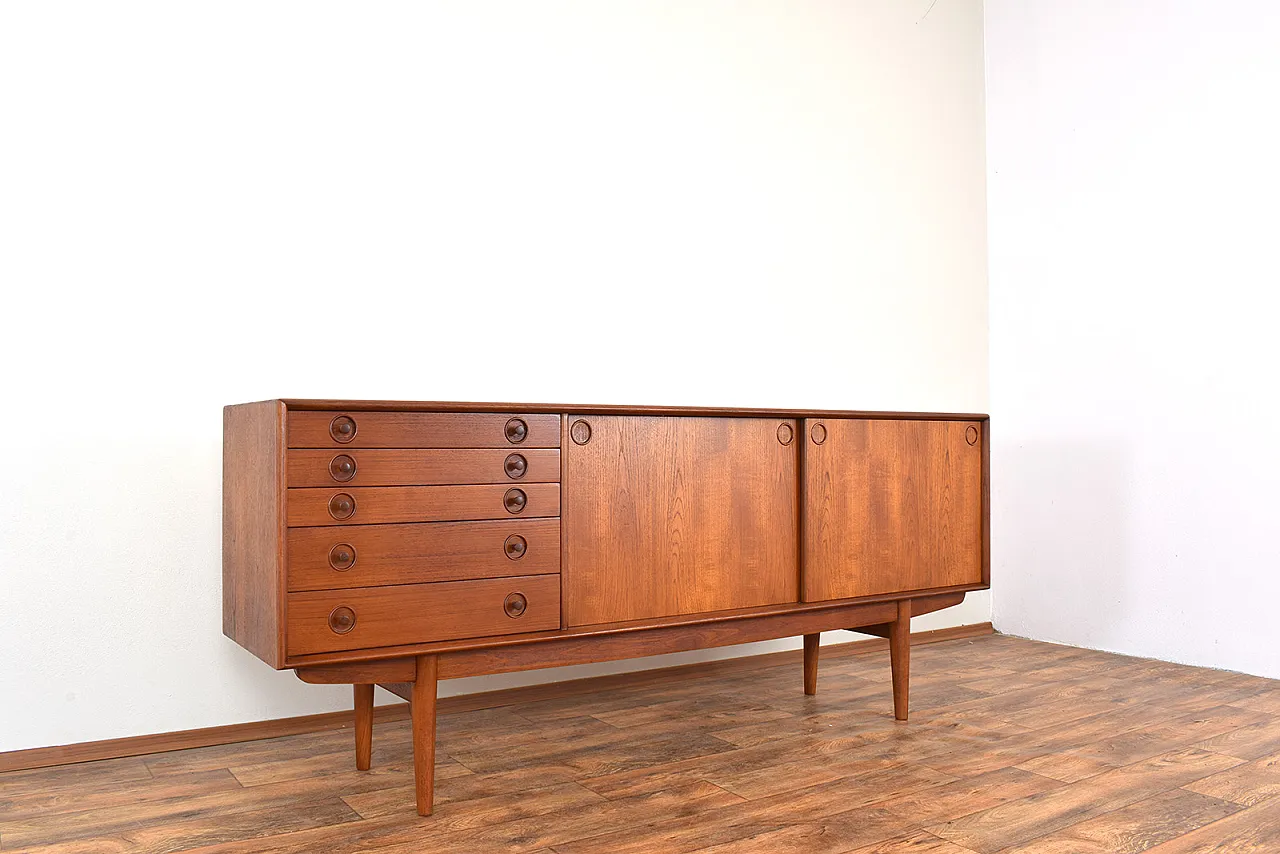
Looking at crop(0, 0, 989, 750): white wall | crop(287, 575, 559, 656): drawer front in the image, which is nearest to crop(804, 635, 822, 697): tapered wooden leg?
crop(0, 0, 989, 750): white wall

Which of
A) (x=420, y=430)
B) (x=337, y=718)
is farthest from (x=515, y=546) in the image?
(x=337, y=718)

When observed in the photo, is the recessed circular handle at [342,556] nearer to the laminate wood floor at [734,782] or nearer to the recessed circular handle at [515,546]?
the recessed circular handle at [515,546]

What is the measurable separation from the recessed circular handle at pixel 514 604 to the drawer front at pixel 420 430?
29 centimetres

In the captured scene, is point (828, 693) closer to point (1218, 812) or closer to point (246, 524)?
point (1218, 812)

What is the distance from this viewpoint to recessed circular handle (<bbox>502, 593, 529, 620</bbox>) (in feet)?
6.46

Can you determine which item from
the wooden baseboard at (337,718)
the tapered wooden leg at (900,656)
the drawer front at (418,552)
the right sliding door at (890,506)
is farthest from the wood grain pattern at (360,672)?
the tapered wooden leg at (900,656)

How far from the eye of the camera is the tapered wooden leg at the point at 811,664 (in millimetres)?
2797

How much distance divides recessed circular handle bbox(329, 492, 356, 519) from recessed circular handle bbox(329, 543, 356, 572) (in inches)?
2.1

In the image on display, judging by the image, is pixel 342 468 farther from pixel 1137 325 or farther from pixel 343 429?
pixel 1137 325

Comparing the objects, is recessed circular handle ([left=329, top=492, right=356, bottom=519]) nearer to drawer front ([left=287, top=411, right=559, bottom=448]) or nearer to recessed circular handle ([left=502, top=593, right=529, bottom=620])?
drawer front ([left=287, top=411, right=559, bottom=448])

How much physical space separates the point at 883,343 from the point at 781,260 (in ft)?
1.77

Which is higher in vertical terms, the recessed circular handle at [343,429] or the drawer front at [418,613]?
the recessed circular handle at [343,429]

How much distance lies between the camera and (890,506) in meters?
2.49

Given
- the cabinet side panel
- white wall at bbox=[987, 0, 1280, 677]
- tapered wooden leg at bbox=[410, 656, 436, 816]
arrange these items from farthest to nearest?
white wall at bbox=[987, 0, 1280, 677], tapered wooden leg at bbox=[410, 656, 436, 816], the cabinet side panel
